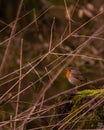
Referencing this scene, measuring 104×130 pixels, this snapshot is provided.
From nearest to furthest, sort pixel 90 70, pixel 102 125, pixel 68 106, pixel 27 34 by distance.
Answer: pixel 102 125 < pixel 68 106 < pixel 90 70 < pixel 27 34

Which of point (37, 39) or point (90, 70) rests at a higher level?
point (37, 39)

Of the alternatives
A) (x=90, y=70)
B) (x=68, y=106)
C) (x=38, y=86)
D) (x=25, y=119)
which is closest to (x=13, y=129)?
(x=25, y=119)

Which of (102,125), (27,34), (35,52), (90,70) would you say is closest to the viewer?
(102,125)

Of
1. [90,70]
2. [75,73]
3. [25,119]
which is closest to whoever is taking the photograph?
[25,119]

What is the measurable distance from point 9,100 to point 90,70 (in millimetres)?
4518

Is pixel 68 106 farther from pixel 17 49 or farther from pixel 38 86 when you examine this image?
pixel 17 49

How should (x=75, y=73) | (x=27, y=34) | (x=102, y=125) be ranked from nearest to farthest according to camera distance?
(x=102, y=125) < (x=75, y=73) < (x=27, y=34)

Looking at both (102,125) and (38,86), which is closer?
(102,125)

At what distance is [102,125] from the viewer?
3.87 meters

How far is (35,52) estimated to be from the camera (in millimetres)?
9398

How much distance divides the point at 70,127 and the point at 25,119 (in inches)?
20.0

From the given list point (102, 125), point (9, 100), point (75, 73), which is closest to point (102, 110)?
point (102, 125)

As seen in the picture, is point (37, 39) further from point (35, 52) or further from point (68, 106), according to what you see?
point (68, 106)

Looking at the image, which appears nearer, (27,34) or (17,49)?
(17,49)
